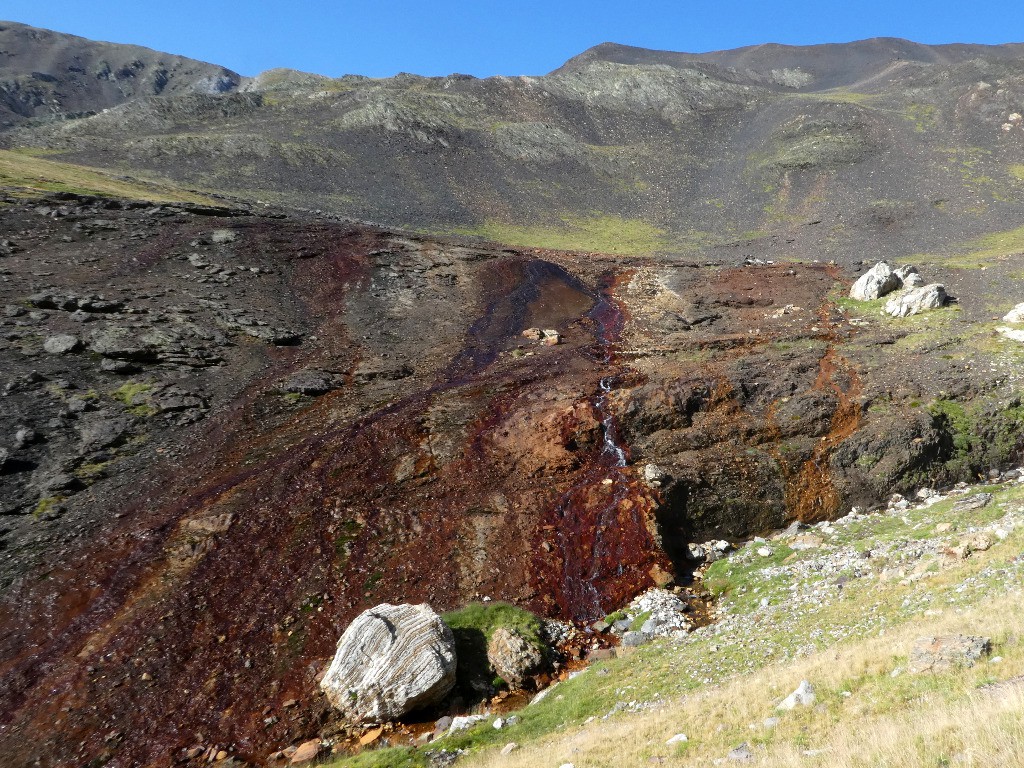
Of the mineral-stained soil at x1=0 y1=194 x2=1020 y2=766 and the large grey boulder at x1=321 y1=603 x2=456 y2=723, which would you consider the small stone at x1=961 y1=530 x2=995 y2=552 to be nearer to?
the mineral-stained soil at x1=0 y1=194 x2=1020 y2=766

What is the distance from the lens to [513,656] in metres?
14.9

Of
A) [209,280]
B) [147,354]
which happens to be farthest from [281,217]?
[147,354]

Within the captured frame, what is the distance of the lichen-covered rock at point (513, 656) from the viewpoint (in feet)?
48.0

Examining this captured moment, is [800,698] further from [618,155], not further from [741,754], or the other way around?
[618,155]

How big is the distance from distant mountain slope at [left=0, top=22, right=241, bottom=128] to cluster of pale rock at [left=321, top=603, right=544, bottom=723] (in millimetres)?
200951

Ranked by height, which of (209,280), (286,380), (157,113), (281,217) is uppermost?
(157,113)

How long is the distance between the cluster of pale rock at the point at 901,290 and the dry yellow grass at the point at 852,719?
80.6ft

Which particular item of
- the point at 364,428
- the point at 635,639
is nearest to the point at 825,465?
the point at 635,639

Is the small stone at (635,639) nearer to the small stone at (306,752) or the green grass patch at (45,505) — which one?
the small stone at (306,752)

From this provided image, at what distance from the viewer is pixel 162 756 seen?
41.4 feet

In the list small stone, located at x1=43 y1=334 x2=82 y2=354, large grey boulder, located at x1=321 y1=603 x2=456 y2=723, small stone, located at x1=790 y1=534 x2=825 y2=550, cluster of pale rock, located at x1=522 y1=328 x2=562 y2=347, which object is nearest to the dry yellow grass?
large grey boulder, located at x1=321 y1=603 x2=456 y2=723

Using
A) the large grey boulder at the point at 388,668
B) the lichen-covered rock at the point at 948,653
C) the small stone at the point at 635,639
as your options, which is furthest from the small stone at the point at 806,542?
the large grey boulder at the point at 388,668

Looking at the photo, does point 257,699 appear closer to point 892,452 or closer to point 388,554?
point 388,554

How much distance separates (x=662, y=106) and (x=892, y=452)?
95.2 meters
